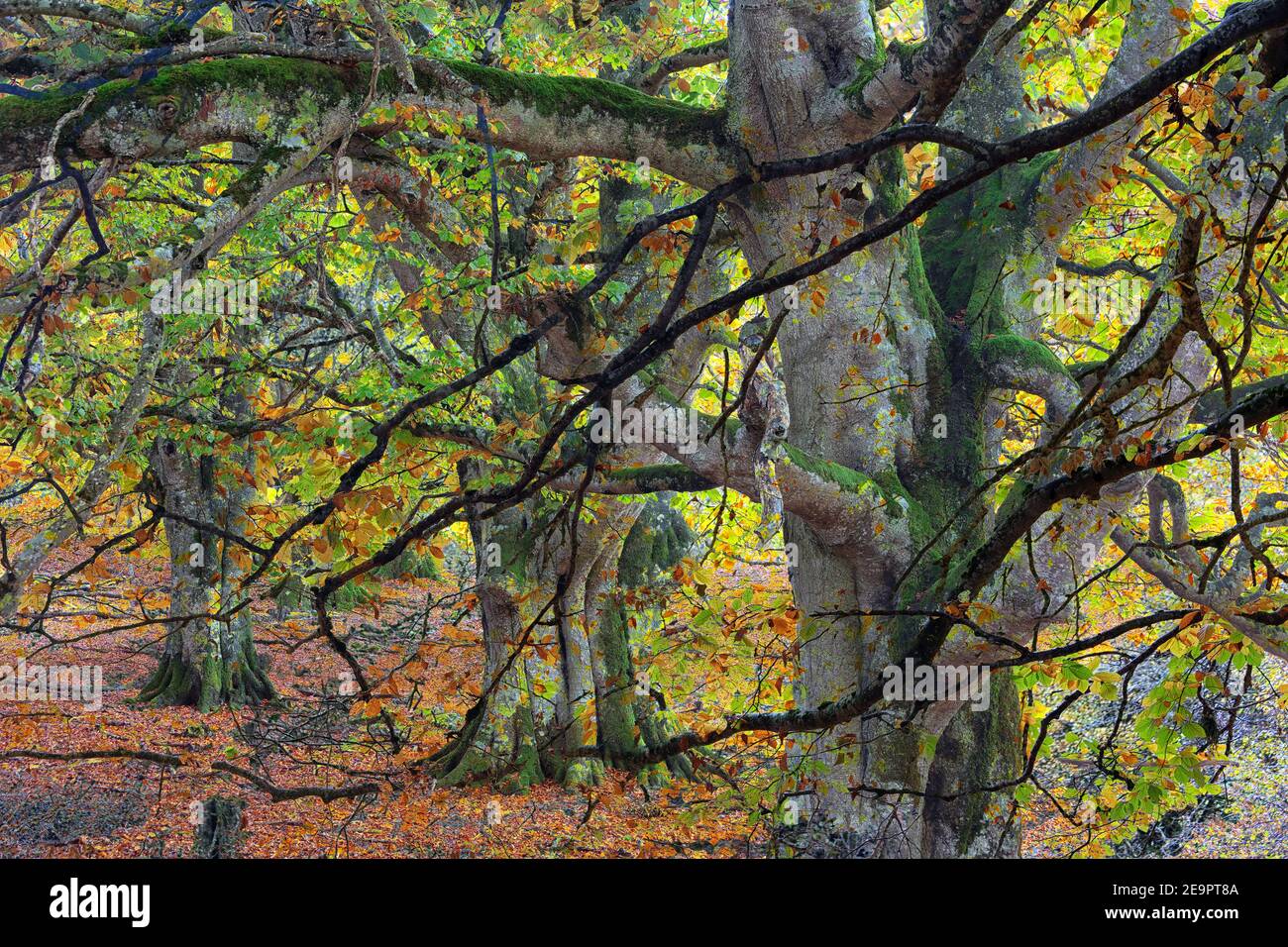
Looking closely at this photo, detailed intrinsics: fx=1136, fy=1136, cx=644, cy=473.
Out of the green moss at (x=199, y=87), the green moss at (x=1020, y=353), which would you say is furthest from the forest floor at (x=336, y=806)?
the green moss at (x=199, y=87)

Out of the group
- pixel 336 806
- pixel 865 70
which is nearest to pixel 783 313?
pixel 865 70

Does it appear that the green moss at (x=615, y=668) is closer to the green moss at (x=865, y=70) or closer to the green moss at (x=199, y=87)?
the green moss at (x=865, y=70)

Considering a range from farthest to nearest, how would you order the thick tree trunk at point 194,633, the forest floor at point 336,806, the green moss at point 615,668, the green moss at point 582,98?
the thick tree trunk at point 194,633 < the green moss at point 615,668 < the forest floor at point 336,806 < the green moss at point 582,98

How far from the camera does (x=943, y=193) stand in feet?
9.71

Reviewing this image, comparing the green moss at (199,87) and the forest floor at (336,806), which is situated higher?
the green moss at (199,87)

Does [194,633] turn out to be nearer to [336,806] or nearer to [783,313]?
[336,806]

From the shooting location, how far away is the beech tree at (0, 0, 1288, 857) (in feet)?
13.3

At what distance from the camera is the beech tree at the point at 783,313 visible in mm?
4059

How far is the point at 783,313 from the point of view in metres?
3.40

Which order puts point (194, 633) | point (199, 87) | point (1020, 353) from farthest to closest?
point (194, 633) < point (1020, 353) < point (199, 87)

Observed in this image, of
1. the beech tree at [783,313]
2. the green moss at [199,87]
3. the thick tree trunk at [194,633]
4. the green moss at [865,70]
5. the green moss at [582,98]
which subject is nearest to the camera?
the beech tree at [783,313]

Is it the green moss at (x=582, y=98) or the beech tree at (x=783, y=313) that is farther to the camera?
the green moss at (x=582, y=98)

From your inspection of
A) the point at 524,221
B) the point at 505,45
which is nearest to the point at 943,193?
the point at 524,221
